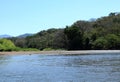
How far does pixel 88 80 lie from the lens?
3183 centimetres

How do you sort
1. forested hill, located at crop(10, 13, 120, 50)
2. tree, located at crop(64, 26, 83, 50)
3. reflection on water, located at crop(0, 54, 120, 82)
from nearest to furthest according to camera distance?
reflection on water, located at crop(0, 54, 120, 82) → forested hill, located at crop(10, 13, 120, 50) → tree, located at crop(64, 26, 83, 50)

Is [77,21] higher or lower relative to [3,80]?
higher

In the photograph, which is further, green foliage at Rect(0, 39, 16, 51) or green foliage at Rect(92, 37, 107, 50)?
green foliage at Rect(0, 39, 16, 51)

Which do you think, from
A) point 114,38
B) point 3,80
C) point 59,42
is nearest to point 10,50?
point 59,42

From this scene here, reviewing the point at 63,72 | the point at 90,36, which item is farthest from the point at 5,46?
the point at 63,72

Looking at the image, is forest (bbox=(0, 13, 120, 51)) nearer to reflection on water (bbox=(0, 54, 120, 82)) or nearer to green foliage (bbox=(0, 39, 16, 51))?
green foliage (bbox=(0, 39, 16, 51))

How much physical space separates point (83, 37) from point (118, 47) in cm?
1472

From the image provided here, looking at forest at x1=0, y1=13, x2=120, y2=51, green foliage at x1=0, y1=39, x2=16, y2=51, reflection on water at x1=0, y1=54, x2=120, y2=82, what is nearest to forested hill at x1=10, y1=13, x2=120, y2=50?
forest at x1=0, y1=13, x2=120, y2=51

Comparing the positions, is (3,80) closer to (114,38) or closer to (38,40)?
(114,38)

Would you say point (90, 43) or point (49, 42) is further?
point (49, 42)

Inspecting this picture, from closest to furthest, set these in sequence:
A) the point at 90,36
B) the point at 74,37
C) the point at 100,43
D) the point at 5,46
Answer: the point at 100,43
the point at 90,36
the point at 74,37
the point at 5,46

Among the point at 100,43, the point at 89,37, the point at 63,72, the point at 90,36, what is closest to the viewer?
the point at 63,72

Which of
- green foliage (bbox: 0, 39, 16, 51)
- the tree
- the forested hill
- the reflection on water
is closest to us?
the reflection on water

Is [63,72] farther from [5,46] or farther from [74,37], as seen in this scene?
[5,46]
